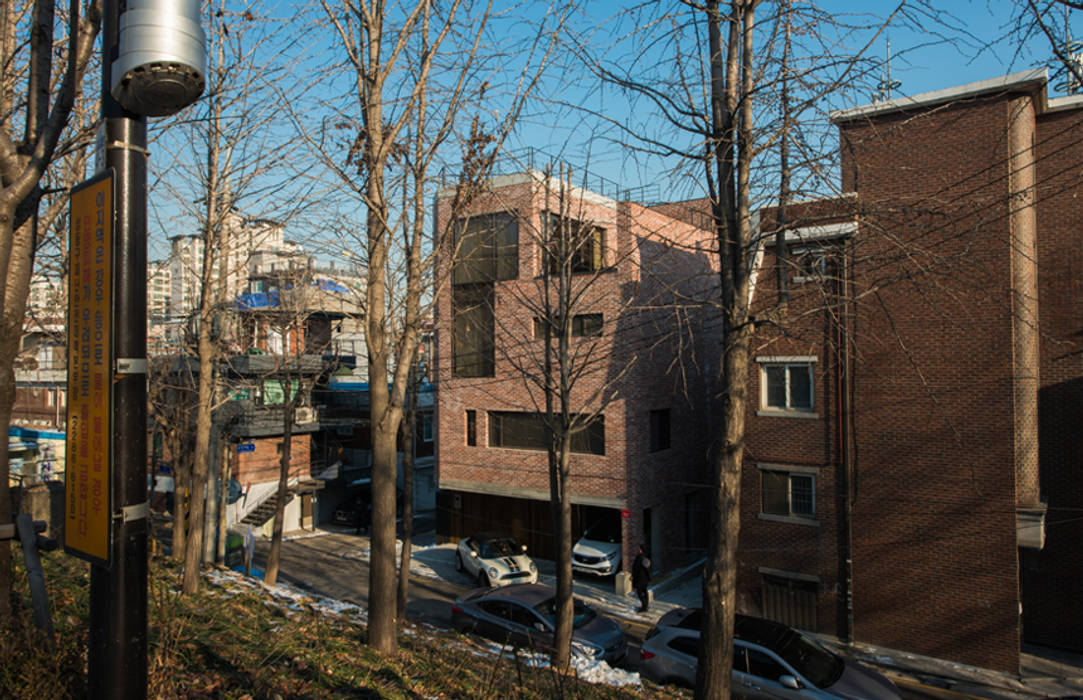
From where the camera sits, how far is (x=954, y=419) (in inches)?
600

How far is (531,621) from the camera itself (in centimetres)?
1374

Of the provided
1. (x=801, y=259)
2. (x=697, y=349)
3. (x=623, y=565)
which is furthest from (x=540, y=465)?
(x=801, y=259)

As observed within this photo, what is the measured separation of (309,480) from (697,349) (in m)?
17.2

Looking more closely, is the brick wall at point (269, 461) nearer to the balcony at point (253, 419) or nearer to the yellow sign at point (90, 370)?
the balcony at point (253, 419)

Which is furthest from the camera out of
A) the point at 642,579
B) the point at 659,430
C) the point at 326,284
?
the point at 659,430

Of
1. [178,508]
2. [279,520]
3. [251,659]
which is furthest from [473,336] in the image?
[251,659]

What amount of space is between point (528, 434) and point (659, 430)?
417 cm

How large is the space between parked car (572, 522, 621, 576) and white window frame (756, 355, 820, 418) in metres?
6.47

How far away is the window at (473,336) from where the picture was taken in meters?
23.3

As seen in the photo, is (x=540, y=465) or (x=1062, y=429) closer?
(x=1062, y=429)

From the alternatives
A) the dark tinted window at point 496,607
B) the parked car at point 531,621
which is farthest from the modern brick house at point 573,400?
the dark tinted window at point 496,607

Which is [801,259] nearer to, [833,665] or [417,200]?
[417,200]

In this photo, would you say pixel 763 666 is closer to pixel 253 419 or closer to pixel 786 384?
pixel 786 384

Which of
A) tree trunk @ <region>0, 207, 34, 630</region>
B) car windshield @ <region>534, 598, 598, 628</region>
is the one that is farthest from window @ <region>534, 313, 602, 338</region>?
tree trunk @ <region>0, 207, 34, 630</region>
